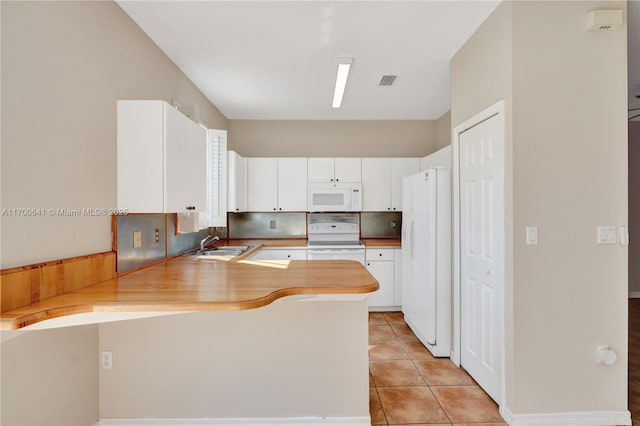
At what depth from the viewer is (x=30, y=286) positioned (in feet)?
4.82

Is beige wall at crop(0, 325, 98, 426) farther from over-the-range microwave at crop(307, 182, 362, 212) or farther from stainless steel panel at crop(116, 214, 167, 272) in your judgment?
over-the-range microwave at crop(307, 182, 362, 212)

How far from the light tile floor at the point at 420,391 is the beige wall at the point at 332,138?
107 inches

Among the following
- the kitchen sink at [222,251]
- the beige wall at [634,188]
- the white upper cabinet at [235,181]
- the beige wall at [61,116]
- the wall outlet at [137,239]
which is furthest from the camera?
the beige wall at [634,188]

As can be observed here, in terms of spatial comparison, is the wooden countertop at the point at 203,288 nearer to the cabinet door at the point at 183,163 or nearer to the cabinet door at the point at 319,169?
the cabinet door at the point at 183,163

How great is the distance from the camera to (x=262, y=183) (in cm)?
462

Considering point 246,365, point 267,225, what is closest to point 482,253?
point 246,365

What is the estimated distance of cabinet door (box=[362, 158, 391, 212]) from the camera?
466cm

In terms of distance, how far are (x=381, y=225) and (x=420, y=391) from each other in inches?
109

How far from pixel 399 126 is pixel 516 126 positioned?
3.02 m

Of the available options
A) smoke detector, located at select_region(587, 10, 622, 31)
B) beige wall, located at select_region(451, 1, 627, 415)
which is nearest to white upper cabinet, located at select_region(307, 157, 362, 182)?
beige wall, located at select_region(451, 1, 627, 415)

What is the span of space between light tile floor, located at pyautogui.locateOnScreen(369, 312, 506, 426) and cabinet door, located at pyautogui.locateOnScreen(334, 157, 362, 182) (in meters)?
2.14

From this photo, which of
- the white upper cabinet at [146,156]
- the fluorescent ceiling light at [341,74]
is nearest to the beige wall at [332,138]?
the fluorescent ceiling light at [341,74]

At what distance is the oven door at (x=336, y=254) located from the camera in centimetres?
427

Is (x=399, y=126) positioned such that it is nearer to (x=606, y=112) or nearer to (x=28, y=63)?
(x=606, y=112)
